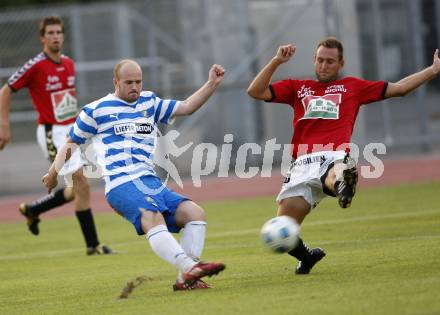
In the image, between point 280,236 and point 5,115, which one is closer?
point 280,236

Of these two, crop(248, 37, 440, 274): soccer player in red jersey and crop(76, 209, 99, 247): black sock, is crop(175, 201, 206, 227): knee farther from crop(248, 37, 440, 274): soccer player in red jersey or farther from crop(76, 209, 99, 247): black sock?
crop(76, 209, 99, 247): black sock

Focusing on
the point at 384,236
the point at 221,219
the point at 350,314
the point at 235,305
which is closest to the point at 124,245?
the point at 221,219

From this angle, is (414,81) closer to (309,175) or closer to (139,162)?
(309,175)

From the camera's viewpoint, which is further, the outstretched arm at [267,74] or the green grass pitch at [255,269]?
the outstretched arm at [267,74]

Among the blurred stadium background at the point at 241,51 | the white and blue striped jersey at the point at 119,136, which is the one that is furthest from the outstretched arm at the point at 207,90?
the blurred stadium background at the point at 241,51

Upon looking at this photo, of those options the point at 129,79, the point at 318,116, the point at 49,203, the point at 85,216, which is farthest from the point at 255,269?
the point at 49,203

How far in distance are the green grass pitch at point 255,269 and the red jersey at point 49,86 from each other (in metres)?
1.55

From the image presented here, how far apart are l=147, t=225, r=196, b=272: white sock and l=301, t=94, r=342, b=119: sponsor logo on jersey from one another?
5.56 feet

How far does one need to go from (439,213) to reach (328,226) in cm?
129

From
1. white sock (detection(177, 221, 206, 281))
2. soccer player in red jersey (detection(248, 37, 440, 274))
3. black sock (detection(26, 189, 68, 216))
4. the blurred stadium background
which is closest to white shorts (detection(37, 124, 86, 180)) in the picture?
black sock (detection(26, 189, 68, 216))

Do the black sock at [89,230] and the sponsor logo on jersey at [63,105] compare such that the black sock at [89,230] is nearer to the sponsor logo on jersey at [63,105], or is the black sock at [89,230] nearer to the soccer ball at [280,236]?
the sponsor logo on jersey at [63,105]

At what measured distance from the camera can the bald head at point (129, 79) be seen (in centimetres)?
806

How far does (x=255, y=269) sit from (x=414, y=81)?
2.02 m

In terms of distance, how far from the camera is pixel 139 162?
26.7ft
